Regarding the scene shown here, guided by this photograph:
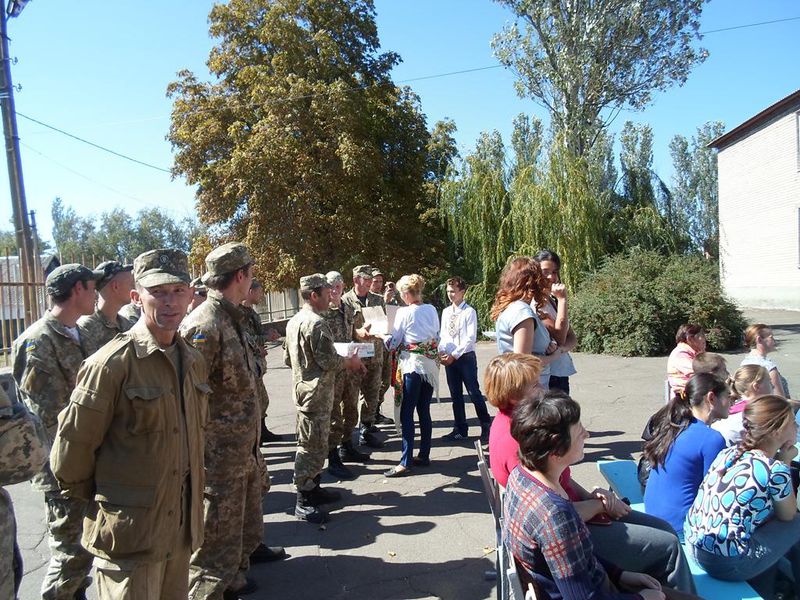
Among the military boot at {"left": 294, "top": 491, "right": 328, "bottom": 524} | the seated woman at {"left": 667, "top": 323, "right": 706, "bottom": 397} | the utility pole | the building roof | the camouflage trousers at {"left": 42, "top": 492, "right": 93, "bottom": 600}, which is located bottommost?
the military boot at {"left": 294, "top": 491, "right": 328, "bottom": 524}

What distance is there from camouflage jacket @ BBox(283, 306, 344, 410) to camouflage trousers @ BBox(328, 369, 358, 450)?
1295 millimetres

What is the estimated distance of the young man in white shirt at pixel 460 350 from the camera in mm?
6875

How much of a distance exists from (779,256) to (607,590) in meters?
24.2

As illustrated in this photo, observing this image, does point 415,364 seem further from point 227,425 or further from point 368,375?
point 227,425

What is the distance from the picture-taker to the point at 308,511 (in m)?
4.89

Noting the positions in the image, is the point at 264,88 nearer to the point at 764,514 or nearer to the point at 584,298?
the point at 584,298

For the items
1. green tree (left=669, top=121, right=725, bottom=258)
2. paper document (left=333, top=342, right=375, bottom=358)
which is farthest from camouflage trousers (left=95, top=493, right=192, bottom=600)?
green tree (left=669, top=121, right=725, bottom=258)

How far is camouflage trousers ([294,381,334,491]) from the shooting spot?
15.8ft

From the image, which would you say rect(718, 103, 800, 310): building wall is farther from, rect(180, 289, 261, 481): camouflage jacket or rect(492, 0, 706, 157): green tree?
rect(180, 289, 261, 481): camouflage jacket

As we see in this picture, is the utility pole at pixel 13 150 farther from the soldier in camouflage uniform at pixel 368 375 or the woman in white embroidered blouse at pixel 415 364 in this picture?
the woman in white embroidered blouse at pixel 415 364

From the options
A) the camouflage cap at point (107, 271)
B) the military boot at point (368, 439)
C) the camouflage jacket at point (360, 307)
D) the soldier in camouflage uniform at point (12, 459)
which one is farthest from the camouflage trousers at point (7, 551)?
the camouflage jacket at point (360, 307)

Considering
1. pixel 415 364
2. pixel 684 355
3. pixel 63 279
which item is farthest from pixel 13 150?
pixel 684 355

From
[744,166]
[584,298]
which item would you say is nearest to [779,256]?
[744,166]

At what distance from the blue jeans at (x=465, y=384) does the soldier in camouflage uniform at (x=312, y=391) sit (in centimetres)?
226
